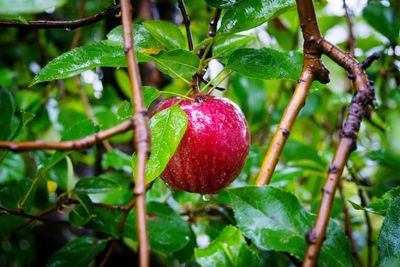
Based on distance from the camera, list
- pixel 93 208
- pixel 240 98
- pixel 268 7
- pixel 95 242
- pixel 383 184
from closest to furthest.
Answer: pixel 268 7 < pixel 93 208 < pixel 95 242 < pixel 383 184 < pixel 240 98

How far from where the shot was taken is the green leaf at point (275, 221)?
53cm

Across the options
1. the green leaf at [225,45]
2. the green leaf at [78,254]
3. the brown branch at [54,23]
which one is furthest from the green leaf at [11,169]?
the green leaf at [225,45]

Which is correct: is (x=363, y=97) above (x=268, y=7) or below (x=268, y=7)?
below

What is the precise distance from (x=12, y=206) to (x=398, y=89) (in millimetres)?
764

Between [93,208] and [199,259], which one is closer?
[199,259]

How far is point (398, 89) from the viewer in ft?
3.11

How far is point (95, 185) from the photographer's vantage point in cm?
81

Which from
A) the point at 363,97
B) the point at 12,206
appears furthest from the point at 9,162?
the point at 363,97

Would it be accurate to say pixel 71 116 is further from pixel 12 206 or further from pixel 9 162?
pixel 12 206

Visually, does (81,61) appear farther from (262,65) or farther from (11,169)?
(11,169)

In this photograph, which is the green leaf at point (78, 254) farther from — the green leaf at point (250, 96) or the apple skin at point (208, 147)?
the green leaf at point (250, 96)

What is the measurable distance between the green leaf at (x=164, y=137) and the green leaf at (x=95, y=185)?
0.26 m

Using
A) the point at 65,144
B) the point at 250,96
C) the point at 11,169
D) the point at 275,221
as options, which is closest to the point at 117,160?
the point at 11,169

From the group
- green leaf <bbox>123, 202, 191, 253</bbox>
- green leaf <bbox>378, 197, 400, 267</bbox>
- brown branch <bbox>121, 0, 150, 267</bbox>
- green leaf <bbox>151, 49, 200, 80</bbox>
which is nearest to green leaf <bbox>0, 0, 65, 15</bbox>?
brown branch <bbox>121, 0, 150, 267</bbox>
